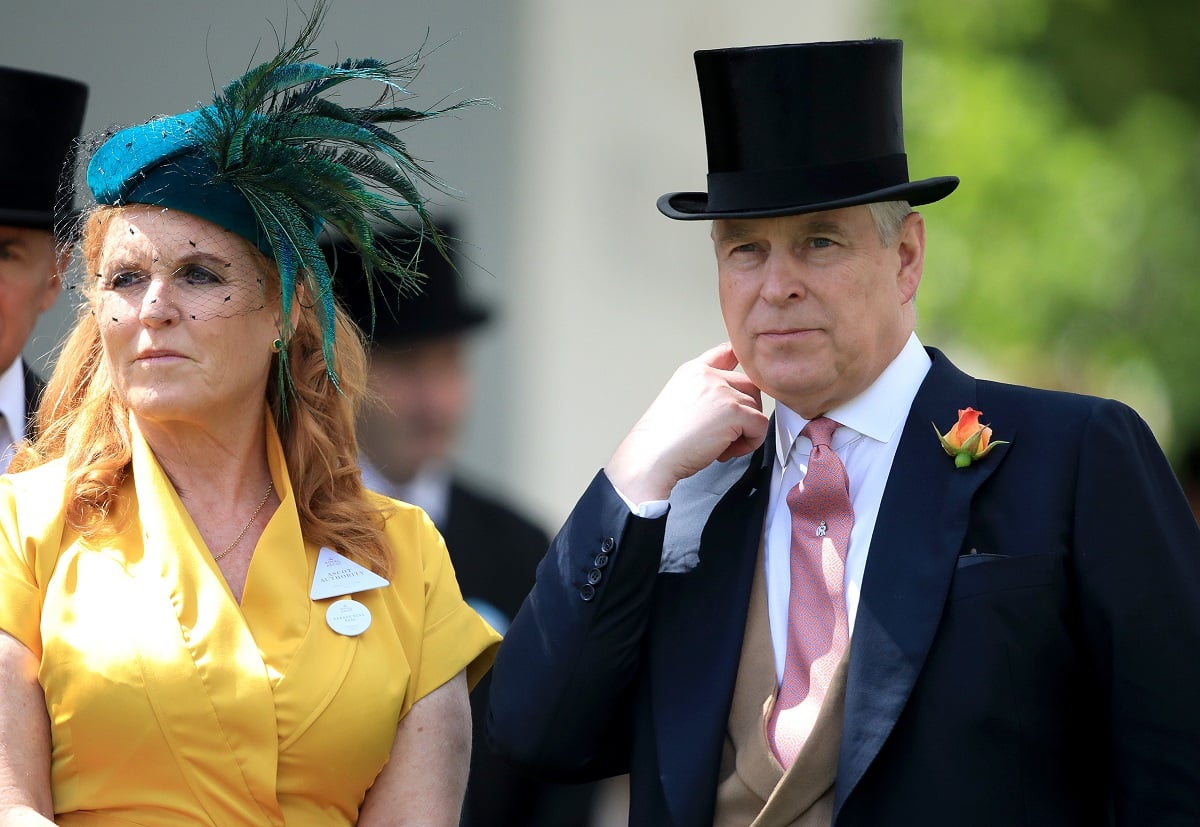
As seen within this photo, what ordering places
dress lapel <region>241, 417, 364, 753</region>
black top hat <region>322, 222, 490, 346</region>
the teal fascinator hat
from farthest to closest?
black top hat <region>322, 222, 490, 346</region> < the teal fascinator hat < dress lapel <region>241, 417, 364, 753</region>

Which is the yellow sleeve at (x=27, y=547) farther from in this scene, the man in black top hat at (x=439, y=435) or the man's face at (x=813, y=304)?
the man in black top hat at (x=439, y=435)

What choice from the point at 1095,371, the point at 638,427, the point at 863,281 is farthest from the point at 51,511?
the point at 1095,371

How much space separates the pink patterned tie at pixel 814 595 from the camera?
9.89 feet

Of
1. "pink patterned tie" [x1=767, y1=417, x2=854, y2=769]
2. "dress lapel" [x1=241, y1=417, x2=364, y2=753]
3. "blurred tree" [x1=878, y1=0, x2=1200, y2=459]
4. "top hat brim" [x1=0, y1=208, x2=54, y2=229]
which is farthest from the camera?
"blurred tree" [x1=878, y1=0, x2=1200, y2=459]

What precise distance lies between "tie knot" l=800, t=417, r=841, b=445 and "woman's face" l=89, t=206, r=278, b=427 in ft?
3.47

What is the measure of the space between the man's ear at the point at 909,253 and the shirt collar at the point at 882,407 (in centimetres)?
11

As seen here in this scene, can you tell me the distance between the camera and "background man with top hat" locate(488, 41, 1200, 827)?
2898 millimetres

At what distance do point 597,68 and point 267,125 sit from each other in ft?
13.8

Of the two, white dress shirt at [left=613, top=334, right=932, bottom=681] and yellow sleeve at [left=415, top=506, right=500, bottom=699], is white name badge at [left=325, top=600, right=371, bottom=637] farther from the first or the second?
white dress shirt at [left=613, top=334, right=932, bottom=681]

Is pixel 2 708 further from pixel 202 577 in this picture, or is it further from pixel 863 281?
pixel 863 281

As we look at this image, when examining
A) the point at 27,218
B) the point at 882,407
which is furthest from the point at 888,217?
the point at 27,218

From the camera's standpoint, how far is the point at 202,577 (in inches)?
125

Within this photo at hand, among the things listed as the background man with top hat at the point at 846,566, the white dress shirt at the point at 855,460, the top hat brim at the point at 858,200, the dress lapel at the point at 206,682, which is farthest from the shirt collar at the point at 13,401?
the white dress shirt at the point at 855,460

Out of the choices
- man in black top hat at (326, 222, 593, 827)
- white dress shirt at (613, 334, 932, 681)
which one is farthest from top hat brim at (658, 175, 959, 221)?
man in black top hat at (326, 222, 593, 827)
